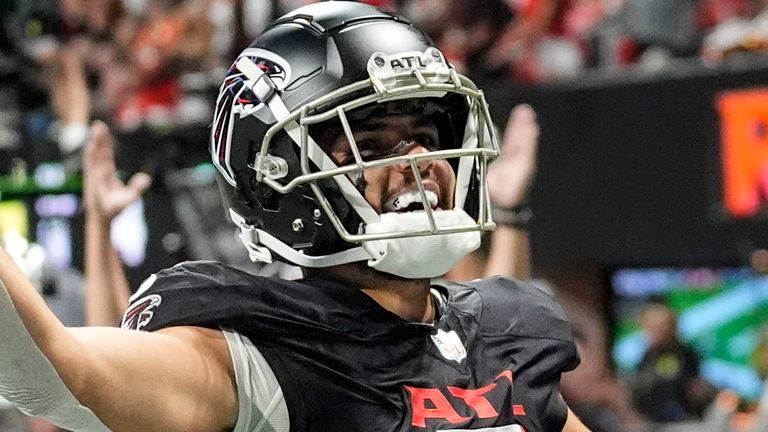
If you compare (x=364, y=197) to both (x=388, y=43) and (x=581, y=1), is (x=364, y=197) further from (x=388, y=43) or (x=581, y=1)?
(x=581, y=1)

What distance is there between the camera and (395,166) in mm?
1552

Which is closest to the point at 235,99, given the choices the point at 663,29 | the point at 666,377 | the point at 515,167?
the point at 515,167

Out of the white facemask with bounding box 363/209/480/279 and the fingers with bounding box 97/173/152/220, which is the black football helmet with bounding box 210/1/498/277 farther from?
the fingers with bounding box 97/173/152/220

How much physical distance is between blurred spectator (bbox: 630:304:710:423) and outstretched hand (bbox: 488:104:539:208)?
Result: 211 centimetres

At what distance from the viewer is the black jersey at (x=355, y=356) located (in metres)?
1.44

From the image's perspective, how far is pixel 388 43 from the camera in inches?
62.9

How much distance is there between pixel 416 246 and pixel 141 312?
0.33m

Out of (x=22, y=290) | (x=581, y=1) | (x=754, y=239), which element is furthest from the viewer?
(x=581, y=1)

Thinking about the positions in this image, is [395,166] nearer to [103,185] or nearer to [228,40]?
[103,185]

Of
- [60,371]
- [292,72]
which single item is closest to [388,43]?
[292,72]

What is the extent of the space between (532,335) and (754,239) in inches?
83.7

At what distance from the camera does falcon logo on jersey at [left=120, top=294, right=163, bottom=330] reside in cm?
142

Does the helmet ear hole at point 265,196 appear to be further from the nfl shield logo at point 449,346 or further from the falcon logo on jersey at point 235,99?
the nfl shield logo at point 449,346

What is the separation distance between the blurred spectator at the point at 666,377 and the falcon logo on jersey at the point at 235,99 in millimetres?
3406
